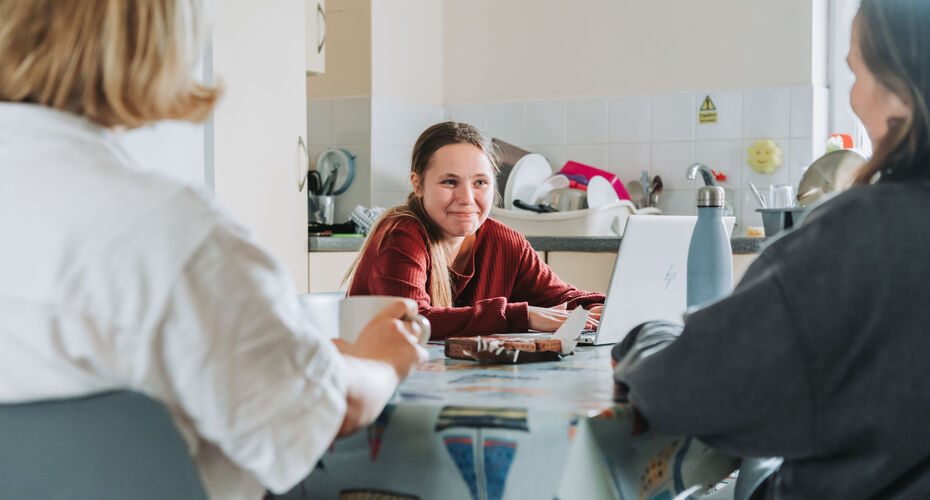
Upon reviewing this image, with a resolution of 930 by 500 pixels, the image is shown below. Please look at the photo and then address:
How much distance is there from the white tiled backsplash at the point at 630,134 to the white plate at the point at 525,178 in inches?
6.7

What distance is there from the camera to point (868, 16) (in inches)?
34.9

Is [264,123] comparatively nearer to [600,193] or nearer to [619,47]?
[600,193]

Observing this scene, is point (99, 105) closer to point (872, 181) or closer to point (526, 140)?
point (872, 181)

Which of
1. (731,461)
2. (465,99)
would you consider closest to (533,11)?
(465,99)

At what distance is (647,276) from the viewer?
1.39 m

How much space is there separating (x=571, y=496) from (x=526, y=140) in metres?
3.34

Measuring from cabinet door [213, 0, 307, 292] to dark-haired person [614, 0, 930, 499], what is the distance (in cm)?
198

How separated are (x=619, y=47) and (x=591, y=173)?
22.1 inches

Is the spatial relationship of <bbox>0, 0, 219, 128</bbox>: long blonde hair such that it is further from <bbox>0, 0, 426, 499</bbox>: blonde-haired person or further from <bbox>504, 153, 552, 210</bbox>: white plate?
<bbox>504, 153, 552, 210</bbox>: white plate

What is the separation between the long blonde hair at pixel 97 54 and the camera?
70 cm

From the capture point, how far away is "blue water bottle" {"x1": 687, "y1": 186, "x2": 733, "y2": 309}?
1.33m

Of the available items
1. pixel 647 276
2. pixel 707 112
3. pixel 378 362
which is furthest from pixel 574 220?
pixel 378 362

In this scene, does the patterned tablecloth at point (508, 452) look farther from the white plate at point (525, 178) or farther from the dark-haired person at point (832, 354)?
the white plate at point (525, 178)

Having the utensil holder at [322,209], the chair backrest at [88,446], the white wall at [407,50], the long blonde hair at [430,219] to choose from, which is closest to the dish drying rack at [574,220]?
the utensil holder at [322,209]
